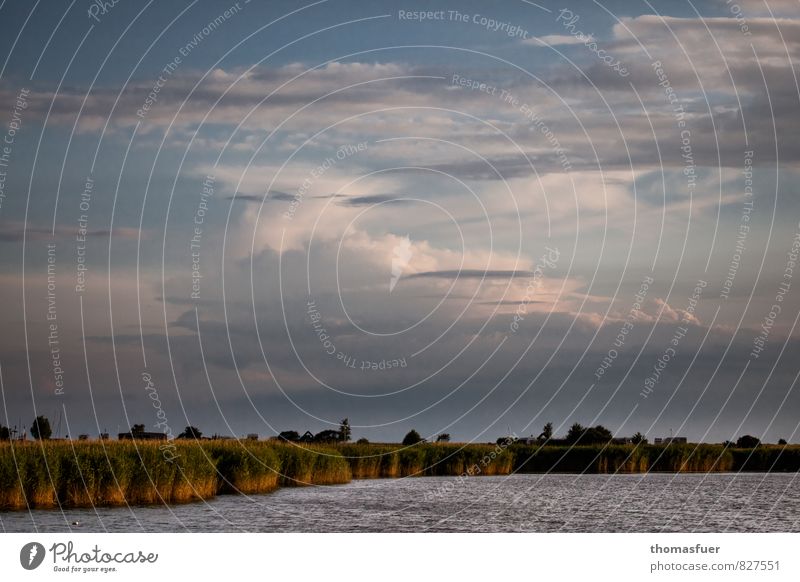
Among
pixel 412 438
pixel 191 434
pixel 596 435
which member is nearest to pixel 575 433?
pixel 596 435

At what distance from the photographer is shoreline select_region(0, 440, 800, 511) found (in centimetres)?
4822

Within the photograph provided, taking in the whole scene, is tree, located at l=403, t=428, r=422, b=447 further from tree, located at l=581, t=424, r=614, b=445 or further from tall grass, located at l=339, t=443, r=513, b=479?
tree, located at l=581, t=424, r=614, b=445

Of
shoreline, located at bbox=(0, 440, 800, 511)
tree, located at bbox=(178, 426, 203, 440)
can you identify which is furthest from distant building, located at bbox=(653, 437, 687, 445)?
tree, located at bbox=(178, 426, 203, 440)

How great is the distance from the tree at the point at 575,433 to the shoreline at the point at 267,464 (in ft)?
8.69

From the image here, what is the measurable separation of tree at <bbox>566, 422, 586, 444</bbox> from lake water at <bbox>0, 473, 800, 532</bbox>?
924 inches

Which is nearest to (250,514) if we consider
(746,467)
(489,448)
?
(489,448)

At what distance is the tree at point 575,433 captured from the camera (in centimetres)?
→ 10196

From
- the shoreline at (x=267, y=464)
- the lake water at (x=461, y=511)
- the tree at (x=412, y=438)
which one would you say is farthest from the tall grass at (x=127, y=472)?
the tree at (x=412, y=438)

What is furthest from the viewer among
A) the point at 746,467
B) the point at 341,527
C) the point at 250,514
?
the point at 746,467

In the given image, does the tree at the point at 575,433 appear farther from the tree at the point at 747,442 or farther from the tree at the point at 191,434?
the tree at the point at 191,434
